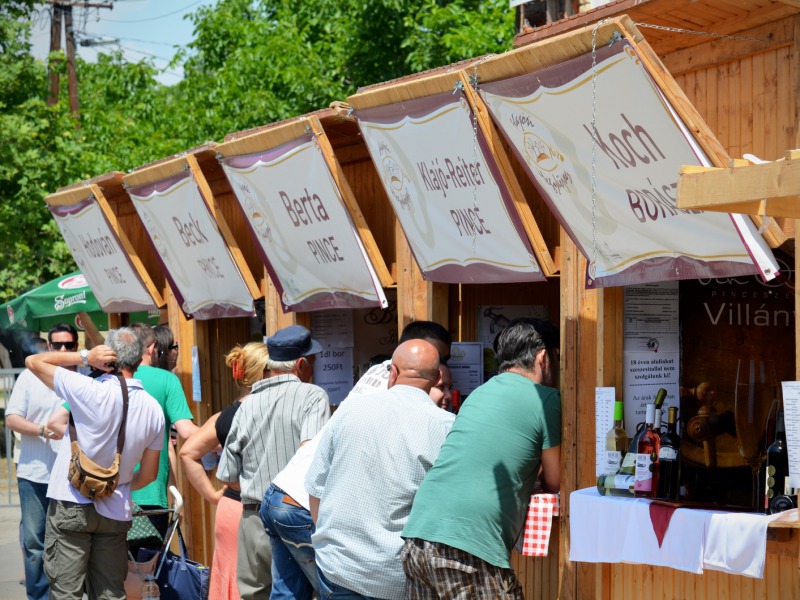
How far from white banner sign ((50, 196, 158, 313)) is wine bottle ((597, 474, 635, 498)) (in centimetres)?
555

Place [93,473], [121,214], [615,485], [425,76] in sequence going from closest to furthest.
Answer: [615,485], [425,76], [93,473], [121,214]

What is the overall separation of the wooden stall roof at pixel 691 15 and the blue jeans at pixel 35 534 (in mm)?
4992

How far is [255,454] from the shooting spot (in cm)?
522

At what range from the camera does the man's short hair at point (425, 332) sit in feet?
17.6

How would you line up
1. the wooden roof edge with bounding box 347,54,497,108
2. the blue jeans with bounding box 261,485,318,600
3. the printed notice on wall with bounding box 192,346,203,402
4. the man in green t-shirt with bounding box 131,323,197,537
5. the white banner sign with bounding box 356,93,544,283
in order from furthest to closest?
1. the printed notice on wall with bounding box 192,346,203,402
2. the man in green t-shirt with bounding box 131,323,197,537
3. the white banner sign with bounding box 356,93,544,283
4. the wooden roof edge with bounding box 347,54,497,108
5. the blue jeans with bounding box 261,485,318,600

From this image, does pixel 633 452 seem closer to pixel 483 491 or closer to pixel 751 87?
pixel 483 491

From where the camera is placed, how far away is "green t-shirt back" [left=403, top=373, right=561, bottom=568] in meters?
3.83

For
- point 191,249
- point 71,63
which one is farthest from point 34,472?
point 71,63

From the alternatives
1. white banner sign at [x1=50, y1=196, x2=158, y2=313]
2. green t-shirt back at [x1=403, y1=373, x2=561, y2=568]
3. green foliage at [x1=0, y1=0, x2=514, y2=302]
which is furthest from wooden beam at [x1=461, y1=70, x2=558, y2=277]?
green foliage at [x1=0, y1=0, x2=514, y2=302]

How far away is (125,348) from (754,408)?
3.61m

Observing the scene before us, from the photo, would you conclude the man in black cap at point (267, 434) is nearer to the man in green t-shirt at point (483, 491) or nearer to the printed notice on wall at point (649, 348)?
the man in green t-shirt at point (483, 491)

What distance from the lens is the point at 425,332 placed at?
5.38 meters

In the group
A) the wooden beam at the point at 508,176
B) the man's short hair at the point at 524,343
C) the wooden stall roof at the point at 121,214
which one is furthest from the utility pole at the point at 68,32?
the man's short hair at the point at 524,343

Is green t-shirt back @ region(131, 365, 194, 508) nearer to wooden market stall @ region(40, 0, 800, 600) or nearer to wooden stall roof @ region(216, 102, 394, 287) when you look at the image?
wooden market stall @ region(40, 0, 800, 600)
